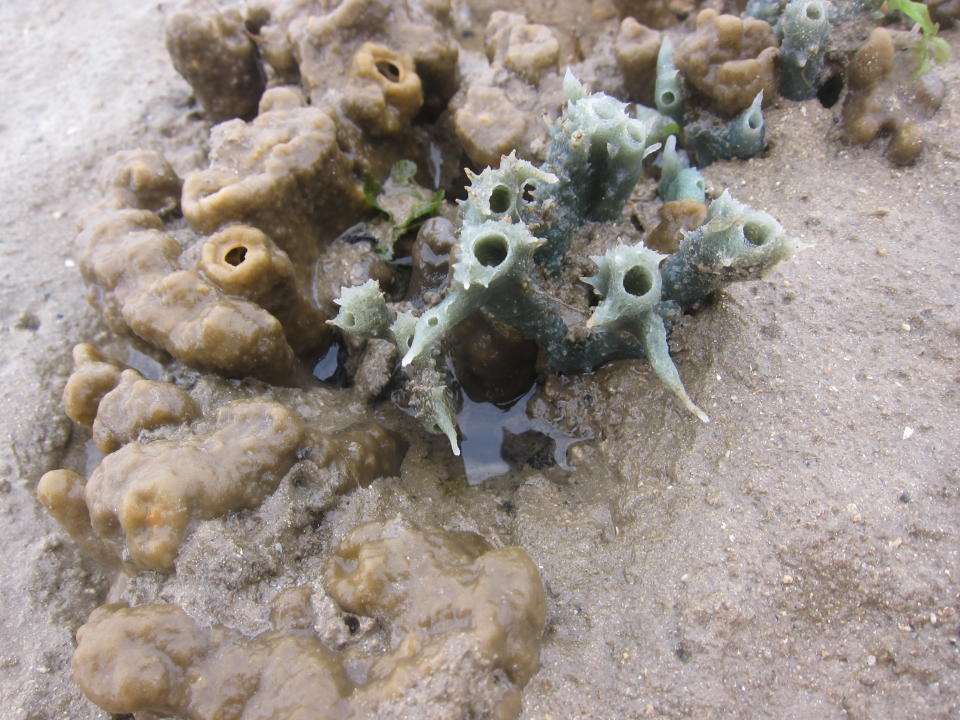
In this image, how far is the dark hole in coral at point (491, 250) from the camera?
1996 mm

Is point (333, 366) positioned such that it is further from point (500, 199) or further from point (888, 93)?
point (888, 93)

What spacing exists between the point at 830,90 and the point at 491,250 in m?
2.24

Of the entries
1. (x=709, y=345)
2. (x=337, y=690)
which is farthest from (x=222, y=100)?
(x=337, y=690)

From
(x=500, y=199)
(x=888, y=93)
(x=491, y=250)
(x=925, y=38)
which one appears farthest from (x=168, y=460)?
(x=925, y=38)

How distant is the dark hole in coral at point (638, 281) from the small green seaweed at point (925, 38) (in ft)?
6.59

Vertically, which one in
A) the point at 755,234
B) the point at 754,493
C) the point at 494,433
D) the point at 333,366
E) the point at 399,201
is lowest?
the point at 494,433

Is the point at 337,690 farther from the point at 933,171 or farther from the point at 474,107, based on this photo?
the point at 933,171

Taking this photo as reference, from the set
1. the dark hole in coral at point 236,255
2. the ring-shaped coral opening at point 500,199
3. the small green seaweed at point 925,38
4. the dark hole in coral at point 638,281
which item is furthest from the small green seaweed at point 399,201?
the small green seaweed at point 925,38

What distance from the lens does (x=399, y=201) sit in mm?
3176

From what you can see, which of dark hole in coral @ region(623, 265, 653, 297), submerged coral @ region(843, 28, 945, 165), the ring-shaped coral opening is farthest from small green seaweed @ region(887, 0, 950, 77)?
the ring-shaped coral opening

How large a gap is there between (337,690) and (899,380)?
2074 millimetres

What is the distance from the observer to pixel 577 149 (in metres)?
2.40

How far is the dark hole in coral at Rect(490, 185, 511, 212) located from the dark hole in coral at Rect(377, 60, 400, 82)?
4.25ft

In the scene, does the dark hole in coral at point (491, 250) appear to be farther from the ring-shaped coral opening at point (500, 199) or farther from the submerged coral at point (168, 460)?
the submerged coral at point (168, 460)
